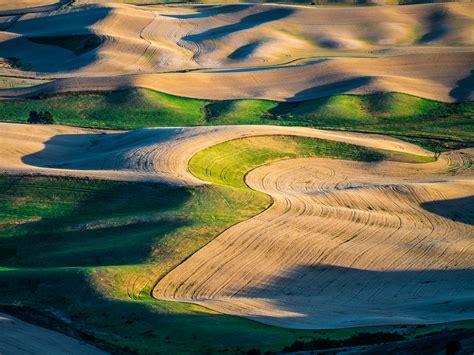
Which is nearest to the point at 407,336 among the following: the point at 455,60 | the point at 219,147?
the point at 219,147

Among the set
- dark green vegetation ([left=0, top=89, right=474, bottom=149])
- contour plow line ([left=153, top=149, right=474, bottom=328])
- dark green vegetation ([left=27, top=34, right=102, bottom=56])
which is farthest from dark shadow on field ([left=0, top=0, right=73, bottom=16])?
contour plow line ([left=153, top=149, right=474, bottom=328])

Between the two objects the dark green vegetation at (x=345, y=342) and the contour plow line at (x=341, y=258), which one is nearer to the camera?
the dark green vegetation at (x=345, y=342)

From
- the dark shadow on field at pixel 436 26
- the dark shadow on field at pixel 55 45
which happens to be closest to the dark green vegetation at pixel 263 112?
the dark shadow on field at pixel 55 45

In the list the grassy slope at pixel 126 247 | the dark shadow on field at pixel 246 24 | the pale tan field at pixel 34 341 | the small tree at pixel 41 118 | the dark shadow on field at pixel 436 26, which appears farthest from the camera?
the dark shadow on field at pixel 436 26

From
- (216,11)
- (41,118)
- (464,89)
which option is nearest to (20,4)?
(216,11)

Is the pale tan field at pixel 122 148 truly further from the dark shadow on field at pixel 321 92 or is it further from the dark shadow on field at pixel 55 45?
the dark shadow on field at pixel 55 45

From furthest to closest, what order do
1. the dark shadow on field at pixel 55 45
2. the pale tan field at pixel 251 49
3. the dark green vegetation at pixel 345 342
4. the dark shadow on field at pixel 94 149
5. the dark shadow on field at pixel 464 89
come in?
the dark shadow on field at pixel 55 45, the pale tan field at pixel 251 49, the dark shadow on field at pixel 464 89, the dark shadow on field at pixel 94 149, the dark green vegetation at pixel 345 342

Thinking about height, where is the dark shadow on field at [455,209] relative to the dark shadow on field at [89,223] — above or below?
below
